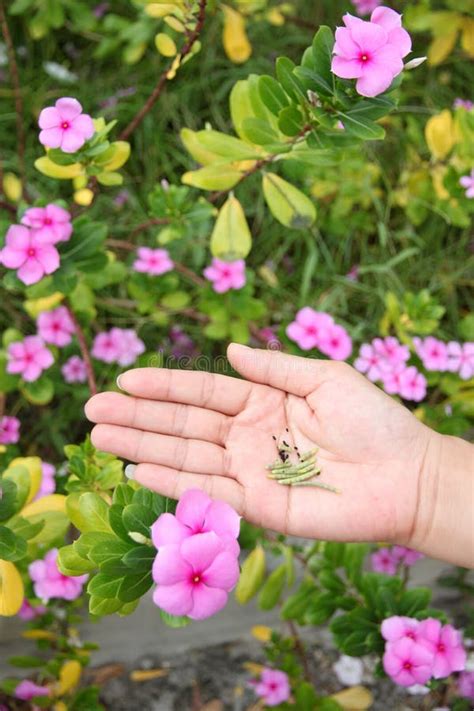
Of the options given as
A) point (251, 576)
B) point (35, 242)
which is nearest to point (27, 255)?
point (35, 242)

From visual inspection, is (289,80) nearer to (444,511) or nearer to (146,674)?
(444,511)

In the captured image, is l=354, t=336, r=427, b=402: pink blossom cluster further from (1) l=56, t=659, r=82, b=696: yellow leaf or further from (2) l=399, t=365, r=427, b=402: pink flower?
(1) l=56, t=659, r=82, b=696: yellow leaf

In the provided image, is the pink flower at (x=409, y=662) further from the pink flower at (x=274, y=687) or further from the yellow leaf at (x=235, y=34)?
the yellow leaf at (x=235, y=34)

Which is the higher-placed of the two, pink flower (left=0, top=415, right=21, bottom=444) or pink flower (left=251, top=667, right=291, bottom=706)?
pink flower (left=0, top=415, right=21, bottom=444)

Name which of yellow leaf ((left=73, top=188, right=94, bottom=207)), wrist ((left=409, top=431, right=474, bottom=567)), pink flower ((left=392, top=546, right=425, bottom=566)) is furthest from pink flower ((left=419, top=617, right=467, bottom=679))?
yellow leaf ((left=73, top=188, right=94, bottom=207))

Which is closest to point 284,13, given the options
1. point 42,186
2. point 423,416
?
point 42,186

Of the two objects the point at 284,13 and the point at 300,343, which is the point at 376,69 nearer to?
the point at 300,343
